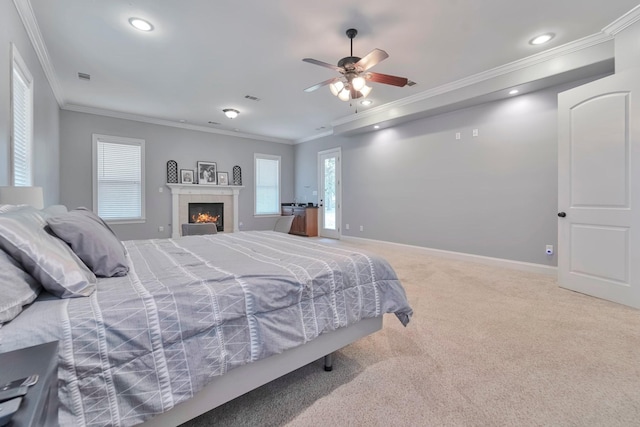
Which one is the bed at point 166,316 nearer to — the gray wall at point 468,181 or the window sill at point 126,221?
the gray wall at point 468,181

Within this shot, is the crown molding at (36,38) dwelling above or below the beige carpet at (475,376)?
above

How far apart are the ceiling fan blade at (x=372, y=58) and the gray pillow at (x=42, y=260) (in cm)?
257

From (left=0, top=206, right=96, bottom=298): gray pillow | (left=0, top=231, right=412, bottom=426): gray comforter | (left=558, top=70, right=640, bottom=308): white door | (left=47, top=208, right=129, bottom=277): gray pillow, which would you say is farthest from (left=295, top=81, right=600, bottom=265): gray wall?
(left=0, top=206, right=96, bottom=298): gray pillow

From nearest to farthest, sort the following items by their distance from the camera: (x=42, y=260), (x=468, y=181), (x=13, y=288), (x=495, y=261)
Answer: (x=13, y=288) < (x=42, y=260) < (x=495, y=261) < (x=468, y=181)

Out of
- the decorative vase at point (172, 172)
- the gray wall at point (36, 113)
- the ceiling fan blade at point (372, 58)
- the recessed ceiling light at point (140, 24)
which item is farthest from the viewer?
the decorative vase at point (172, 172)

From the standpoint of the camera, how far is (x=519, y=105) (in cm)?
407

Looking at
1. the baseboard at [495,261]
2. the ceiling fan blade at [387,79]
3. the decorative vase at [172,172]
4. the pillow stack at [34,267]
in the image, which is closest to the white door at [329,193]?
the baseboard at [495,261]

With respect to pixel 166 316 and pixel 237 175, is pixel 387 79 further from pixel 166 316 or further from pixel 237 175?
pixel 237 175

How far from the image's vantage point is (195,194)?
6598mm

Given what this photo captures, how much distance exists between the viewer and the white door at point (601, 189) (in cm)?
270

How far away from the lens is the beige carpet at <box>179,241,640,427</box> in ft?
4.59

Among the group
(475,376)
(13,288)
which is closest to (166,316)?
(13,288)

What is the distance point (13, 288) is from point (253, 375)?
38.1 inches

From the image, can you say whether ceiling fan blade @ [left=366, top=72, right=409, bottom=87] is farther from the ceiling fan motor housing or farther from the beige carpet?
the beige carpet
